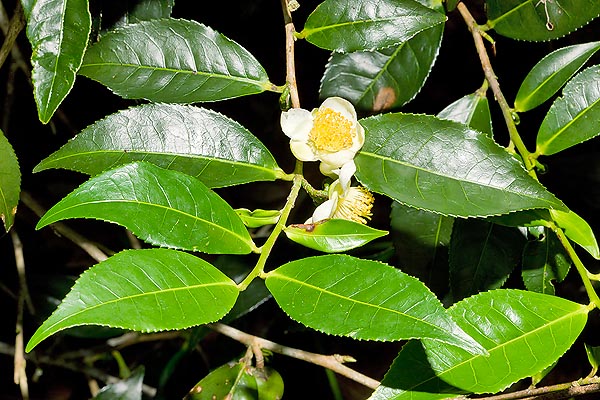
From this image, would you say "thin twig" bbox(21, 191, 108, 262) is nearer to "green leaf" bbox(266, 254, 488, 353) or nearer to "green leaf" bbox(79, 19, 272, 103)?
"green leaf" bbox(79, 19, 272, 103)

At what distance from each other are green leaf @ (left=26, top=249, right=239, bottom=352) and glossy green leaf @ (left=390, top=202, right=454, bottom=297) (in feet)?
1.26

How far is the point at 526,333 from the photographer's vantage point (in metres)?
0.68

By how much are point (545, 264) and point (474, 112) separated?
0.77 ft

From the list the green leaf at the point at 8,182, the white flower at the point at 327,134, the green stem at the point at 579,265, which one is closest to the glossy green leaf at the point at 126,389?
the green leaf at the point at 8,182

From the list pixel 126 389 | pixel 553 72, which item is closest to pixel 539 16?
pixel 553 72

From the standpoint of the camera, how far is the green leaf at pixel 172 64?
2.43 feet

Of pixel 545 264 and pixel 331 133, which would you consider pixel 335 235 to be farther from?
pixel 545 264

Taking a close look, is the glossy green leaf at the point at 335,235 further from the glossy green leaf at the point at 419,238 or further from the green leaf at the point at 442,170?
the glossy green leaf at the point at 419,238

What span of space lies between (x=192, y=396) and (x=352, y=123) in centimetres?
48

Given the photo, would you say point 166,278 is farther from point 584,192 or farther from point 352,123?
point 584,192

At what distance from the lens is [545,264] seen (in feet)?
2.78

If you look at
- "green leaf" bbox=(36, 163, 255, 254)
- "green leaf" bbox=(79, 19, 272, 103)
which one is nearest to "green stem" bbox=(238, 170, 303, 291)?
"green leaf" bbox=(36, 163, 255, 254)

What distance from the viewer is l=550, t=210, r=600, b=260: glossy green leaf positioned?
2.42 ft

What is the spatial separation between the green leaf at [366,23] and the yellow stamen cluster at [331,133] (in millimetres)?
89
